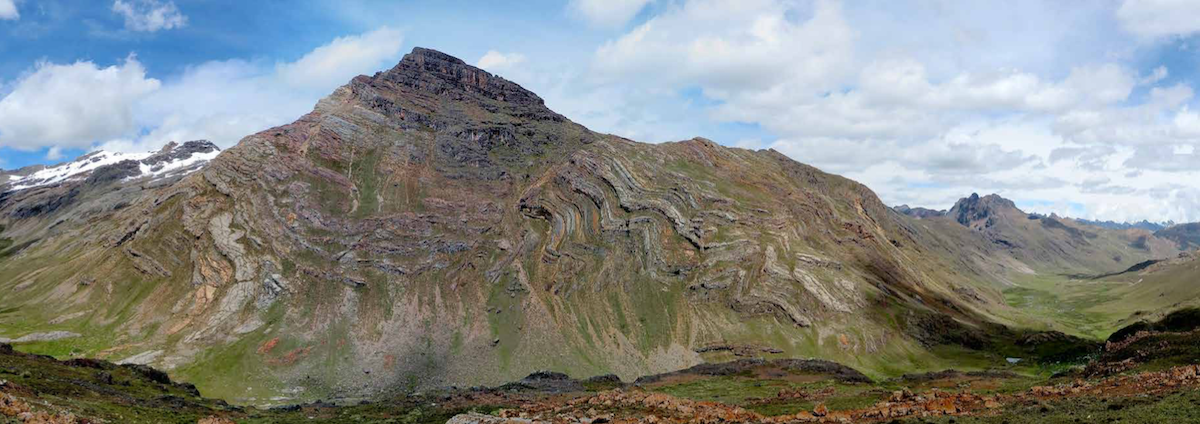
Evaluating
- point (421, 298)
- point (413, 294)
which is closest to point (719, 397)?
point (421, 298)

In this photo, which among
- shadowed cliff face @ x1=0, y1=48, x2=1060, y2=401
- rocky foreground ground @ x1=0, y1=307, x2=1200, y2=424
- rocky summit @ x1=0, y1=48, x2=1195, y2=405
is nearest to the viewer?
rocky foreground ground @ x1=0, y1=307, x2=1200, y2=424

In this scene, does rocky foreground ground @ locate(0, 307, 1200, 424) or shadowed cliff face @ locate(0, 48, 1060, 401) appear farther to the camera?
shadowed cliff face @ locate(0, 48, 1060, 401)

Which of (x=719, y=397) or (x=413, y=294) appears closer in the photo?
(x=719, y=397)

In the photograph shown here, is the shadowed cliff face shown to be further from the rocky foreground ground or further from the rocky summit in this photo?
the rocky foreground ground

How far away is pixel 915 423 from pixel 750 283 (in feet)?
434

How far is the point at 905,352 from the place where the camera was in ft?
543

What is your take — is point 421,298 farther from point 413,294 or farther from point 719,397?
point 719,397

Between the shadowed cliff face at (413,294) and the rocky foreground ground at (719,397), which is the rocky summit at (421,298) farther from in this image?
the rocky foreground ground at (719,397)

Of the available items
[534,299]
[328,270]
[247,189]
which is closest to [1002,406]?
[534,299]

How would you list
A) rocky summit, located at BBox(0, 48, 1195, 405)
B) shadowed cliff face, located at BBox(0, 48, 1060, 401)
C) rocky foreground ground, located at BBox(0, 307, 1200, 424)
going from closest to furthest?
rocky foreground ground, located at BBox(0, 307, 1200, 424) → rocky summit, located at BBox(0, 48, 1195, 405) → shadowed cliff face, located at BBox(0, 48, 1060, 401)

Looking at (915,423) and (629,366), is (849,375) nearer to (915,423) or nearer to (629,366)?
(629,366)

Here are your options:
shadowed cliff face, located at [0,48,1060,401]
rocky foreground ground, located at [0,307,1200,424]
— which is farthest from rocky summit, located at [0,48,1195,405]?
rocky foreground ground, located at [0,307,1200,424]

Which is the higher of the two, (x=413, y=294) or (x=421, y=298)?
(x=413, y=294)

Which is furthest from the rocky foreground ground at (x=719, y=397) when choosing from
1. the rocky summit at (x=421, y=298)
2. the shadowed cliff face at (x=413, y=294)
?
the shadowed cliff face at (x=413, y=294)
